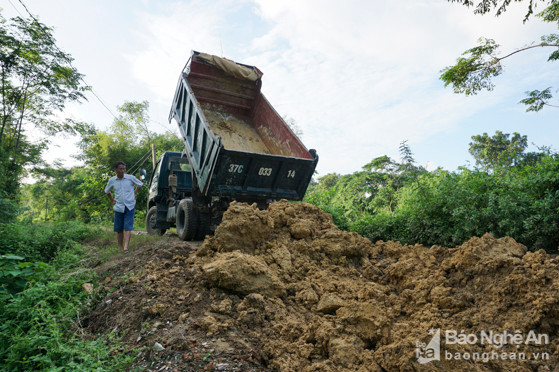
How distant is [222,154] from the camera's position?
5.91m

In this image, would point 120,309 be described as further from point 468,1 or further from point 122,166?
point 468,1

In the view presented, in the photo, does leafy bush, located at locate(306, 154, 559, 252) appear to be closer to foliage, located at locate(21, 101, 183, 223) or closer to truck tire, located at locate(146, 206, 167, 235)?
truck tire, located at locate(146, 206, 167, 235)

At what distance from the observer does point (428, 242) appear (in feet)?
24.2

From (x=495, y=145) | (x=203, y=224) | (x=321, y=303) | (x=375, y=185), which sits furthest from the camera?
(x=495, y=145)

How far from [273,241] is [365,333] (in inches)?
74.7

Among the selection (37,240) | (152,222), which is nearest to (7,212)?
(37,240)

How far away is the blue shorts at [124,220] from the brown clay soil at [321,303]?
1.60 m

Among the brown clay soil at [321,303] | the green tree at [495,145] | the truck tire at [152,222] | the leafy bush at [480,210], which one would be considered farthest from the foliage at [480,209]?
the green tree at [495,145]

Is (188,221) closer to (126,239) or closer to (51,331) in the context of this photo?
(126,239)

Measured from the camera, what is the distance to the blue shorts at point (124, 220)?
6.24 meters

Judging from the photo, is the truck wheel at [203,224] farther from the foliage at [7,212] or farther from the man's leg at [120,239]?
the foliage at [7,212]

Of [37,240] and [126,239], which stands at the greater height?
[126,239]

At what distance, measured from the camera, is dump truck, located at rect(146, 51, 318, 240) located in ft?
20.7

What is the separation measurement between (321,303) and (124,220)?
426 cm
